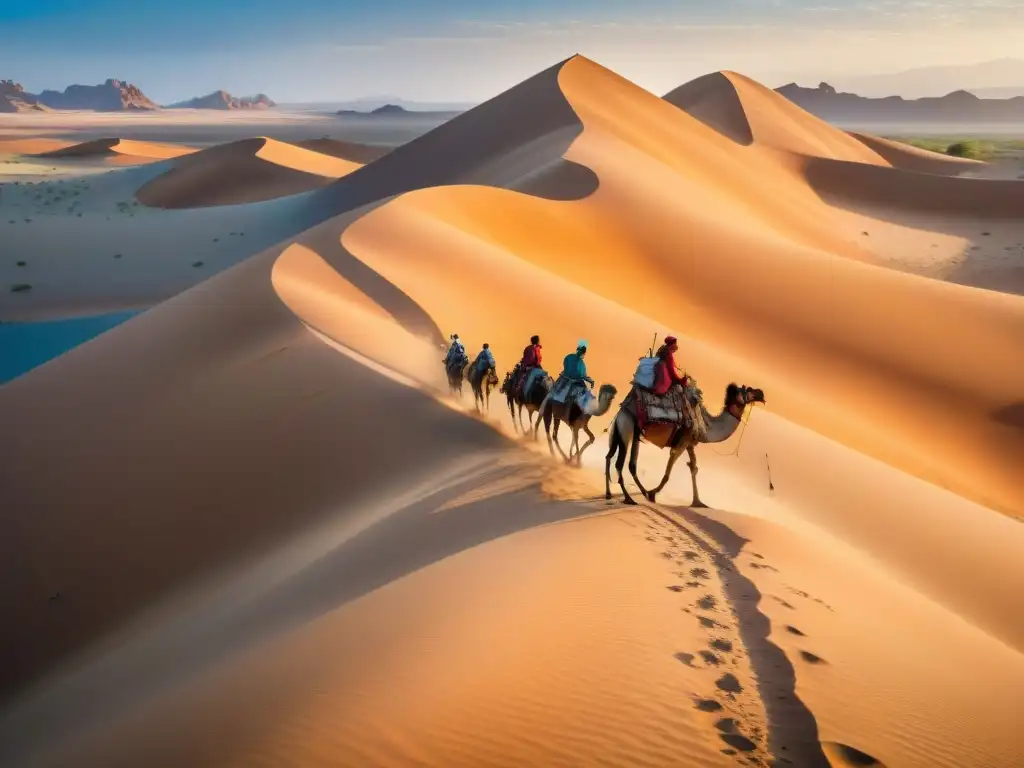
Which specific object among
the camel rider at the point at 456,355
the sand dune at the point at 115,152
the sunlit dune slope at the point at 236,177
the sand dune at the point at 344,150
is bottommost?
the camel rider at the point at 456,355

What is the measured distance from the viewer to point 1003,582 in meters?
9.12

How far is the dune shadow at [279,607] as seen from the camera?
6.55 meters

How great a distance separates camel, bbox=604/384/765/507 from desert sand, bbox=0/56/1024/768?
0.41m

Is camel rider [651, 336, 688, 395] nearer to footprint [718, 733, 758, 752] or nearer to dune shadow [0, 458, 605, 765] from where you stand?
dune shadow [0, 458, 605, 765]

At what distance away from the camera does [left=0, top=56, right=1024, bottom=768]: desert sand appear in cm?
472

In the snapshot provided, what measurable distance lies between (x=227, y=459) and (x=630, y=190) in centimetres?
2168

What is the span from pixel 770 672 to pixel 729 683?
1.19 ft

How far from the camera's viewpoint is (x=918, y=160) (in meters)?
73.6

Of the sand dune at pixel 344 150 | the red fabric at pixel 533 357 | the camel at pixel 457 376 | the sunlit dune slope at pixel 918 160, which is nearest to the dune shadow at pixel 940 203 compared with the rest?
the sunlit dune slope at pixel 918 160

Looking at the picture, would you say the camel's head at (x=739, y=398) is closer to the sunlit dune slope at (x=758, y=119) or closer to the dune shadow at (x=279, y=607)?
the dune shadow at (x=279, y=607)

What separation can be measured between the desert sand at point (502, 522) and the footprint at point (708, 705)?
2cm

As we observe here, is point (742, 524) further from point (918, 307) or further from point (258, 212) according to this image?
point (258, 212)

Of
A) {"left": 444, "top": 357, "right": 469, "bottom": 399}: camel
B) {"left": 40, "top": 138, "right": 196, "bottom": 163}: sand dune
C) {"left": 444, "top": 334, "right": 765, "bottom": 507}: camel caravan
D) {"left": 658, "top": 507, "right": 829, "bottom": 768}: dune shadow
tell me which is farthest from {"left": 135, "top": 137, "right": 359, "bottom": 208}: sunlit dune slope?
{"left": 658, "top": 507, "right": 829, "bottom": 768}: dune shadow

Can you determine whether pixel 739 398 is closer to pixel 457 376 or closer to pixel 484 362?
pixel 484 362
